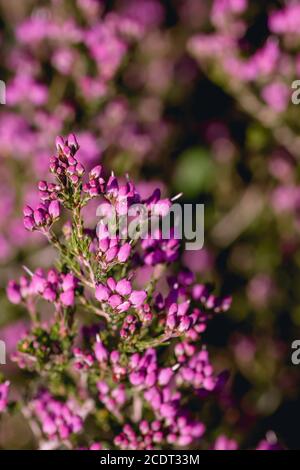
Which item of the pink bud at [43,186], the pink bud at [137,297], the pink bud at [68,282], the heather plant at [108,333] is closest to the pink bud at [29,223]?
the heather plant at [108,333]

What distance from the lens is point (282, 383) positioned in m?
3.59

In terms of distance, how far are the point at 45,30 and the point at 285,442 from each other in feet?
10.5

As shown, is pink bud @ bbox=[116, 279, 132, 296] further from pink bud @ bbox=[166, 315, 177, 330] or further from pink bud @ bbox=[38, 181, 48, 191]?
pink bud @ bbox=[38, 181, 48, 191]

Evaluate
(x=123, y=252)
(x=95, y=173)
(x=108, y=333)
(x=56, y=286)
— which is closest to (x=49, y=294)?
(x=56, y=286)

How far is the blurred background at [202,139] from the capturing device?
3289 mm

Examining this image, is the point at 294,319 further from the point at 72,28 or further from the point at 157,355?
the point at 72,28

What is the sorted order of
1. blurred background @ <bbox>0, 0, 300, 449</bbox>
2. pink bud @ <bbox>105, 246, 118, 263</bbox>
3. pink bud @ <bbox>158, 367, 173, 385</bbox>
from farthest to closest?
blurred background @ <bbox>0, 0, 300, 449</bbox>
pink bud @ <bbox>158, 367, 173, 385</bbox>
pink bud @ <bbox>105, 246, 118, 263</bbox>

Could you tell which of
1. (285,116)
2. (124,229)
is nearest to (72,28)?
(285,116)

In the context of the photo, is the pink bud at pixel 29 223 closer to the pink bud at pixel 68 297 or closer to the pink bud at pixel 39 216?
the pink bud at pixel 39 216

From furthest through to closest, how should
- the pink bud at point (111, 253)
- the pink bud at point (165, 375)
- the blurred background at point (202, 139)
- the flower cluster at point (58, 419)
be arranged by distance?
the blurred background at point (202, 139)
the flower cluster at point (58, 419)
the pink bud at point (165, 375)
the pink bud at point (111, 253)

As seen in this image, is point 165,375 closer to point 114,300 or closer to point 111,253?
point 114,300

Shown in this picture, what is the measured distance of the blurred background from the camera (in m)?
3.29

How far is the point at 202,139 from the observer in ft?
14.6

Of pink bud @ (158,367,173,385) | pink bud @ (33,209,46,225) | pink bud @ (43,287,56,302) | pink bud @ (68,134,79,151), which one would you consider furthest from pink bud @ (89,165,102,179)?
pink bud @ (158,367,173,385)
